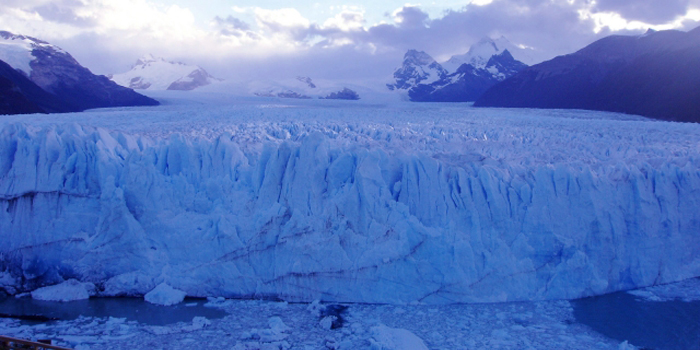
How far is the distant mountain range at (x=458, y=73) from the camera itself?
44.5 meters

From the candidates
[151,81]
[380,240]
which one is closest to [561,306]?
[380,240]

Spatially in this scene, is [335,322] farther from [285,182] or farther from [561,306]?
[561,306]

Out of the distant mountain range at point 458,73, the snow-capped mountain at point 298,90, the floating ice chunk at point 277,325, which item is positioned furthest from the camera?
the distant mountain range at point 458,73

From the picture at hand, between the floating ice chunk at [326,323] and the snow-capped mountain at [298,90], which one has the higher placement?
the snow-capped mountain at [298,90]

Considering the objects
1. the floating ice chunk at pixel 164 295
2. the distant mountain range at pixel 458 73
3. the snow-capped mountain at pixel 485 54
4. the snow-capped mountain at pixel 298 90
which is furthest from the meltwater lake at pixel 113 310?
the snow-capped mountain at pixel 485 54

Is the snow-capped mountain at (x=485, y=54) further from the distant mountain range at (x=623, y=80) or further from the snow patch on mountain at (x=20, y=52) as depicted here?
the snow patch on mountain at (x=20, y=52)

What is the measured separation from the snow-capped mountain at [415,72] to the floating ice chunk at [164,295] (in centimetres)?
3936

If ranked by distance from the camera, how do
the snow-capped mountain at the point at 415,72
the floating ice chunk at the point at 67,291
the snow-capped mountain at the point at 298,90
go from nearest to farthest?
1. the floating ice chunk at the point at 67,291
2. the snow-capped mountain at the point at 298,90
3. the snow-capped mountain at the point at 415,72

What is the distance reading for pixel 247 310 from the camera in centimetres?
635

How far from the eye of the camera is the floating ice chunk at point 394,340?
→ 521cm

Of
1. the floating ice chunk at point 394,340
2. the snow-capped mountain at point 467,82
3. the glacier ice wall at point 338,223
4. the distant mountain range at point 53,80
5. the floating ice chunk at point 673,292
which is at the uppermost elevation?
the snow-capped mountain at point 467,82

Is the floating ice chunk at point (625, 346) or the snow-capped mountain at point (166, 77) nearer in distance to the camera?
the floating ice chunk at point (625, 346)

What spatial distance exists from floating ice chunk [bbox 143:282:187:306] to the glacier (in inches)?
6.2

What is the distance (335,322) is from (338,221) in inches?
56.6
